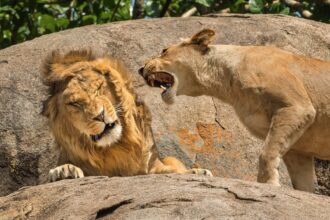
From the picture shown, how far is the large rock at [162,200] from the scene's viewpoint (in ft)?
17.5

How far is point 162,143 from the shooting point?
8484 millimetres

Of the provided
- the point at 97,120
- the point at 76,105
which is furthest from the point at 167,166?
the point at 76,105

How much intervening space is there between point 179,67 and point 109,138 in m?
1.11

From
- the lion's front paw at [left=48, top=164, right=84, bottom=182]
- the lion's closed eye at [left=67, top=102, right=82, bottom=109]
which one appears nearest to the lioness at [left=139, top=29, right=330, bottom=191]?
the lion's closed eye at [left=67, top=102, right=82, bottom=109]

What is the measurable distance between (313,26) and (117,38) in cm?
169

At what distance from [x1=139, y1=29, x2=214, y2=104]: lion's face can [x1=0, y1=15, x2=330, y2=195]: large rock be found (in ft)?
2.32

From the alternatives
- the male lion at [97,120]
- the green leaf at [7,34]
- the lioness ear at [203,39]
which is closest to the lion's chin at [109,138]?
the male lion at [97,120]

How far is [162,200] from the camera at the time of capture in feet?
18.1

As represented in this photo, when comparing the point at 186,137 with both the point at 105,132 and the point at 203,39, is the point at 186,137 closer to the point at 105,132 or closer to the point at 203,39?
the point at 203,39

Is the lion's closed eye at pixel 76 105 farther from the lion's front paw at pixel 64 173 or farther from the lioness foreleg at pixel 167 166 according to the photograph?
the lioness foreleg at pixel 167 166

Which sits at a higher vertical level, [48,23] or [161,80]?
[161,80]

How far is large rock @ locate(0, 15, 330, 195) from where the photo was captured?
8344mm

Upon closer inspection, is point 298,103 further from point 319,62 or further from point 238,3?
point 238,3

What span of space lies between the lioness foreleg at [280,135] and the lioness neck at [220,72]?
0.55 m
